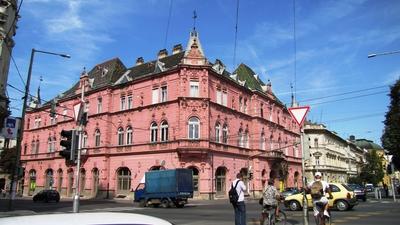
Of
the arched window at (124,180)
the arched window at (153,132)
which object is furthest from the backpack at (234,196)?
the arched window at (124,180)

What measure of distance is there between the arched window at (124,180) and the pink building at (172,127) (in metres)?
0.12

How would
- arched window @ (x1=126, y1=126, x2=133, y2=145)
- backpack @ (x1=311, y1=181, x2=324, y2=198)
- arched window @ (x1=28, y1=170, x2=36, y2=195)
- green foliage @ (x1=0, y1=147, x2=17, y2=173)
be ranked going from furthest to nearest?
green foliage @ (x1=0, y1=147, x2=17, y2=173)
arched window @ (x1=28, y1=170, x2=36, y2=195)
arched window @ (x1=126, y1=126, x2=133, y2=145)
backpack @ (x1=311, y1=181, x2=324, y2=198)

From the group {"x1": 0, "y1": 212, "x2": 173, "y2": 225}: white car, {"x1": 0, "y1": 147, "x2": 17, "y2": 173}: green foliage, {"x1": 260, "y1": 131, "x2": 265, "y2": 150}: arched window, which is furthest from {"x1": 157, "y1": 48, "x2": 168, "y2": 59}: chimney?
{"x1": 0, "y1": 212, "x2": 173, "y2": 225}: white car

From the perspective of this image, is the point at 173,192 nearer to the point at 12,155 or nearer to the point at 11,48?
the point at 11,48

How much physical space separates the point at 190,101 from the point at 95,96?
15.9m

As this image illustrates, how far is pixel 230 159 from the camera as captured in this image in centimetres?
4609

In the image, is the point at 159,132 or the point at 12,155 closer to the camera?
the point at 159,132

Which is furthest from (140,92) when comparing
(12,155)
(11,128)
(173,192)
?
(12,155)

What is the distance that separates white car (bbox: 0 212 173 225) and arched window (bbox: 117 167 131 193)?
43.7 metres

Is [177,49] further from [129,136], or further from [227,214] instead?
[227,214]

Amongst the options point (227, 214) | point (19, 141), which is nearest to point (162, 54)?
point (19, 141)

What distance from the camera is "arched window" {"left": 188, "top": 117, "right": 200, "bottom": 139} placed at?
42781 mm

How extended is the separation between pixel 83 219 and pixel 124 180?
147 ft

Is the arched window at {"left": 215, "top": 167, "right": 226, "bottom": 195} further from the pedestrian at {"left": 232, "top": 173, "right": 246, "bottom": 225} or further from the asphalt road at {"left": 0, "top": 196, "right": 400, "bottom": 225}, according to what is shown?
the pedestrian at {"left": 232, "top": 173, "right": 246, "bottom": 225}
